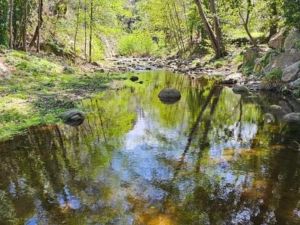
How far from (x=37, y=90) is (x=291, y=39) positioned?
589 inches

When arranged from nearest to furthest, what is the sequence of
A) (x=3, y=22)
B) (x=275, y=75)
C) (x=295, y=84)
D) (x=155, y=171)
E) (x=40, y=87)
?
(x=155, y=171) → (x=295, y=84) → (x=40, y=87) → (x=275, y=75) → (x=3, y=22)

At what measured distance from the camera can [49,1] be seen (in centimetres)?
3959

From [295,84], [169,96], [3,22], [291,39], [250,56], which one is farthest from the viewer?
[250,56]

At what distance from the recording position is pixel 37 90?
800 inches

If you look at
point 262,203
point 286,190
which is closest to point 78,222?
point 262,203

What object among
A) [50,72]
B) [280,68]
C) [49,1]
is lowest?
[50,72]

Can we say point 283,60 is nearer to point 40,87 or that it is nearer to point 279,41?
point 279,41

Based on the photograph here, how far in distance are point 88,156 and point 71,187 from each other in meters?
2.29

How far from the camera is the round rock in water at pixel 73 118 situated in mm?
14773

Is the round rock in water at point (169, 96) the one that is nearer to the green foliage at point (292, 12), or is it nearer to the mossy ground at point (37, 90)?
the mossy ground at point (37, 90)

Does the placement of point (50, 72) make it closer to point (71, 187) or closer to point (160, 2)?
point (71, 187)

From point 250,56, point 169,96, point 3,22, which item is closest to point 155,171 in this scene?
point 169,96

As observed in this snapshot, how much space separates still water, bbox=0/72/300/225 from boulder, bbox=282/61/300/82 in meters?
4.68

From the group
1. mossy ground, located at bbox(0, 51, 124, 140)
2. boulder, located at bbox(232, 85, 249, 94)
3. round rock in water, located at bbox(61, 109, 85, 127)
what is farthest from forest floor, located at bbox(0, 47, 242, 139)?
boulder, located at bbox(232, 85, 249, 94)
